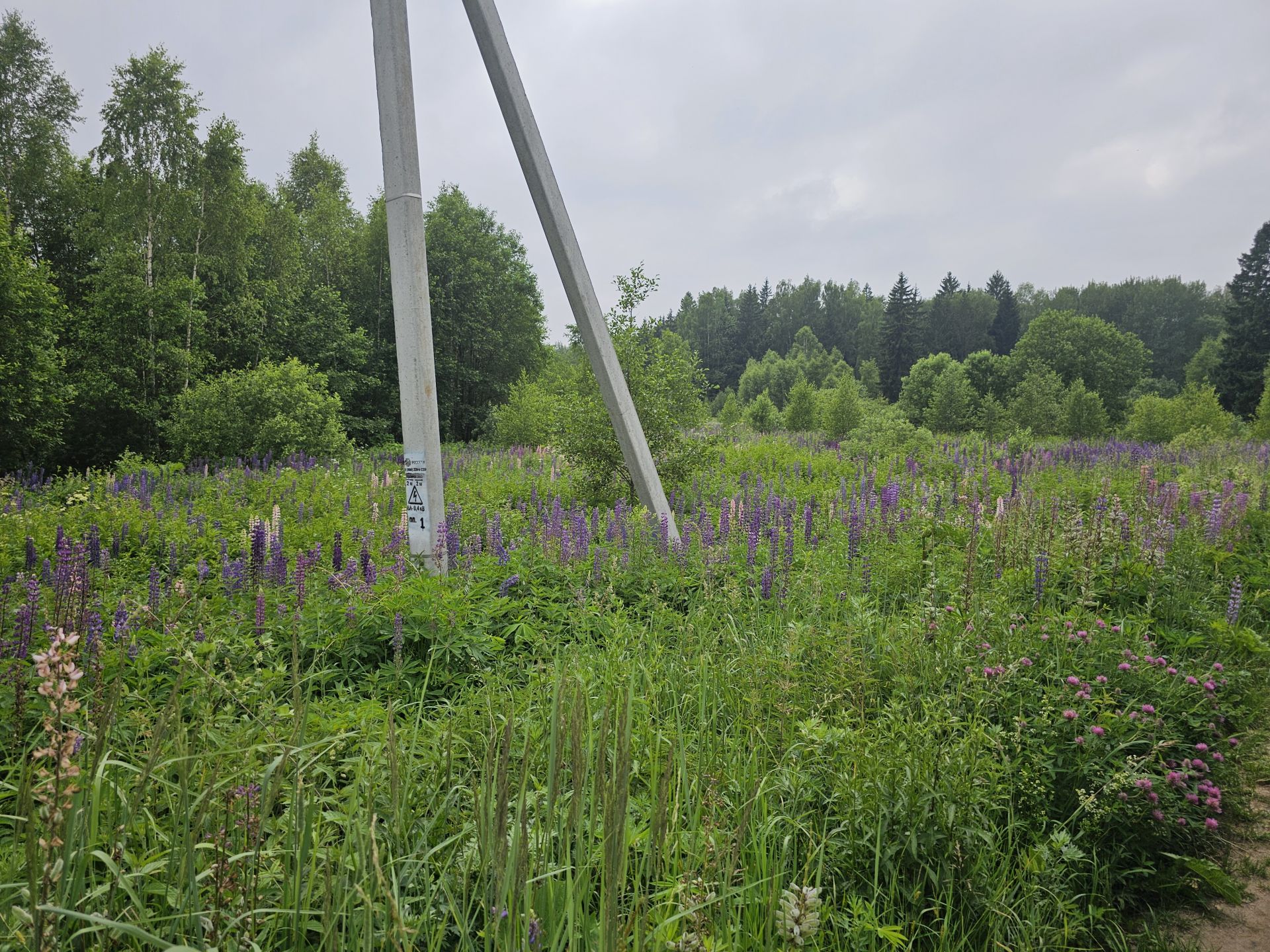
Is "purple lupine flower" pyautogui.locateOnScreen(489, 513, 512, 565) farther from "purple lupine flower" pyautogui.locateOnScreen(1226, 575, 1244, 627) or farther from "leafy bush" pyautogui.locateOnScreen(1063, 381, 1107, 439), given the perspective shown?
"leafy bush" pyautogui.locateOnScreen(1063, 381, 1107, 439)

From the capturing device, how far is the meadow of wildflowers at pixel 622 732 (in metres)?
1.35

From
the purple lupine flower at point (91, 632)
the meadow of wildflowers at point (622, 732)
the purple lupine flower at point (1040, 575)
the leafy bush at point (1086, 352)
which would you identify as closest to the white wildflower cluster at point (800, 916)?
the meadow of wildflowers at point (622, 732)

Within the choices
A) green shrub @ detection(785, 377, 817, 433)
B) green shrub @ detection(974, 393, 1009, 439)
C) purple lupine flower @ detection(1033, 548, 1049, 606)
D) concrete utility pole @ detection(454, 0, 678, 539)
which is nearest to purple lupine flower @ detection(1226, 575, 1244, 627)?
purple lupine flower @ detection(1033, 548, 1049, 606)

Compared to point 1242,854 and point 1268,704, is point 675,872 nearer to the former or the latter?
point 1242,854

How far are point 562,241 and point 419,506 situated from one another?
2.68m

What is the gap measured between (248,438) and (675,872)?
Answer: 14614mm

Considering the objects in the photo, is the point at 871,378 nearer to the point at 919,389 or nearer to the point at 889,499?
the point at 919,389

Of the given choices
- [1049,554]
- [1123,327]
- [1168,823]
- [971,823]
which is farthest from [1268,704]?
[1123,327]

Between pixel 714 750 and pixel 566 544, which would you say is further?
pixel 566 544

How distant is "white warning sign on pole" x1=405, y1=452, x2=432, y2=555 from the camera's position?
4527 millimetres

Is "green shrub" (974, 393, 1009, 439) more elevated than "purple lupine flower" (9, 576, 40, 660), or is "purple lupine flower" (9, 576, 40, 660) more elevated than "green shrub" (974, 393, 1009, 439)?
"green shrub" (974, 393, 1009, 439)

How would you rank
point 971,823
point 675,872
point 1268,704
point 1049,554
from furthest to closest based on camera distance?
point 1049,554
point 1268,704
point 971,823
point 675,872

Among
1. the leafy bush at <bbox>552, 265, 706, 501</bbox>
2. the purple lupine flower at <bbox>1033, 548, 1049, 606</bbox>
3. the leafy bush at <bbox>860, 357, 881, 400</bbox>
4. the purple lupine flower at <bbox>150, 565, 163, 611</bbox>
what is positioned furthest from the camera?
the leafy bush at <bbox>860, 357, 881, 400</bbox>

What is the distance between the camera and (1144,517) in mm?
6219
